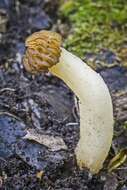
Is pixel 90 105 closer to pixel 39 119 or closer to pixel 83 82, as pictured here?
pixel 83 82

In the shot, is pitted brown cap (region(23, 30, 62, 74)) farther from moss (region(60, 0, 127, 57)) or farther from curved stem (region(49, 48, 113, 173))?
moss (region(60, 0, 127, 57))

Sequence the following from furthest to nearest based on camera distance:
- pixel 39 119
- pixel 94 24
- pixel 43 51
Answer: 1. pixel 94 24
2. pixel 39 119
3. pixel 43 51

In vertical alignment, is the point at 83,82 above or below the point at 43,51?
below

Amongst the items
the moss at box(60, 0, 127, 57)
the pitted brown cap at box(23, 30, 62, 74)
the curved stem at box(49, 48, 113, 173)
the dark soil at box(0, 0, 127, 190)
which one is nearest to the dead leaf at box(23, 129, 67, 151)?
the dark soil at box(0, 0, 127, 190)

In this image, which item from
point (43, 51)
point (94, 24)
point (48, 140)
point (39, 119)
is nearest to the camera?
point (43, 51)

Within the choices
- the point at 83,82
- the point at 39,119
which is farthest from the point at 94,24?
the point at 83,82

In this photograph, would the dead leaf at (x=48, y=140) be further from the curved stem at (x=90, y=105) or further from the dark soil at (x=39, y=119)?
the curved stem at (x=90, y=105)

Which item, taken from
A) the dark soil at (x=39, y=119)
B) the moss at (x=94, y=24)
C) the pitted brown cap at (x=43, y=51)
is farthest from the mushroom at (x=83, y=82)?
the moss at (x=94, y=24)

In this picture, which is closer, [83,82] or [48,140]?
[83,82]
